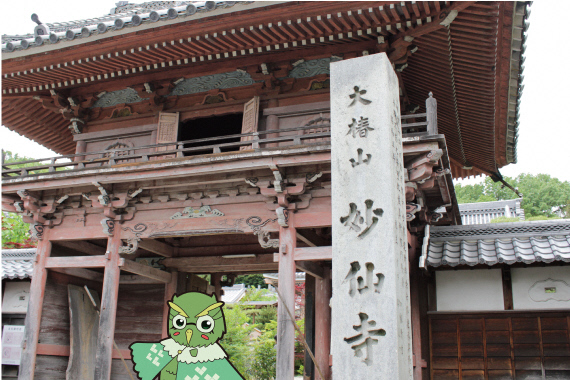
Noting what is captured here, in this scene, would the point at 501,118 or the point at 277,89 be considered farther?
the point at 501,118

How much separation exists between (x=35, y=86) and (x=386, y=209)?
7.74 meters

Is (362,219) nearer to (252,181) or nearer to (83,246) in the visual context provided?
(252,181)

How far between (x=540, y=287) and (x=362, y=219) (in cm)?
483

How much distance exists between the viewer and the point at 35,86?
893 centimetres

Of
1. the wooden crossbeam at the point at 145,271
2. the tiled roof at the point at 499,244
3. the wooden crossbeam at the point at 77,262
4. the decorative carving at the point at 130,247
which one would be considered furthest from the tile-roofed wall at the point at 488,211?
the wooden crossbeam at the point at 77,262

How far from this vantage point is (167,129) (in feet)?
28.8

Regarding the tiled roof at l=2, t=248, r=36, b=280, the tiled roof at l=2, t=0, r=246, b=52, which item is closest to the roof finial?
the tiled roof at l=2, t=0, r=246, b=52

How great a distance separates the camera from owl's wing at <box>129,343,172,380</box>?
895 cm

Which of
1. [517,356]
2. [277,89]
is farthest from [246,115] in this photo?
[517,356]

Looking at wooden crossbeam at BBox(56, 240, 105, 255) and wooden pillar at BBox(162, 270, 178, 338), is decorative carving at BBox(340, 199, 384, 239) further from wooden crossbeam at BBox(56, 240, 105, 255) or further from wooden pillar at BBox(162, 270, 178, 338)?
wooden crossbeam at BBox(56, 240, 105, 255)

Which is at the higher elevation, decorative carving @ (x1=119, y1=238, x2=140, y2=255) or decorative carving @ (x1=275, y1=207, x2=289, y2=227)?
decorative carving @ (x1=275, y1=207, x2=289, y2=227)

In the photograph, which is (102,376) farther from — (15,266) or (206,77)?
(206,77)

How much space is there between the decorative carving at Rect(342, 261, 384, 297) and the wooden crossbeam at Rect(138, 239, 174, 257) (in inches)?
220

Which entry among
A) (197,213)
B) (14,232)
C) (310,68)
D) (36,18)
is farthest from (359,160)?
(14,232)
